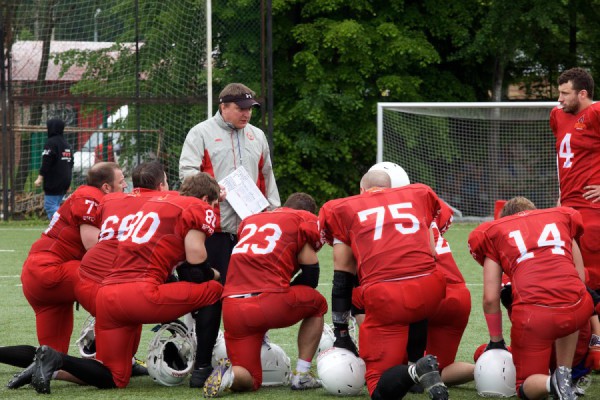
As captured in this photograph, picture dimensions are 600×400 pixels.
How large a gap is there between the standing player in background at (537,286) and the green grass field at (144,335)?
453 mm

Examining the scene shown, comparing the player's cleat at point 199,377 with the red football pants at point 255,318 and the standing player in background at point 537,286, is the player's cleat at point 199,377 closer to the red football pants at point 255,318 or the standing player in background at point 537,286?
the red football pants at point 255,318

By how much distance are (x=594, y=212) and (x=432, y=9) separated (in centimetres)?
1401

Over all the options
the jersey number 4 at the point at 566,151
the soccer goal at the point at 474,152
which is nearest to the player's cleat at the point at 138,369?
the jersey number 4 at the point at 566,151

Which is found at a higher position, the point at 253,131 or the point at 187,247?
the point at 253,131

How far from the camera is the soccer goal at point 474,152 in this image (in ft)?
56.2

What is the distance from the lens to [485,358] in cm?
579

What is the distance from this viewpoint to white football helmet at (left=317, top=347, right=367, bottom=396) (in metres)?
5.76

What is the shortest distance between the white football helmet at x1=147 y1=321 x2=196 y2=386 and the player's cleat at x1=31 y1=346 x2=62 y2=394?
2.20ft

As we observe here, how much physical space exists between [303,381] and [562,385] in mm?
1600

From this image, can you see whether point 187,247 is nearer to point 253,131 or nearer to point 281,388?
point 281,388

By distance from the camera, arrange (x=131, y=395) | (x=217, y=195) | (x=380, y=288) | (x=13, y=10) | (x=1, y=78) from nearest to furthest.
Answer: (x=380, y=288) → (x=131, y=395) → (x=217, y=195) → (x=1, y=78) → (x=13, y=10)

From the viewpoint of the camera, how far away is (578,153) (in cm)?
691

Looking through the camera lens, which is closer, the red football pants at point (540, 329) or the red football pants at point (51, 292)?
the red football pants at point (540, 329)

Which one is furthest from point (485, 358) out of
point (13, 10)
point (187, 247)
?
point (13, 10)
